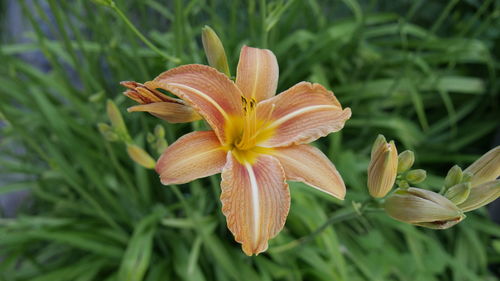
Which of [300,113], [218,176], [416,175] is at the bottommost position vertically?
[218,176]

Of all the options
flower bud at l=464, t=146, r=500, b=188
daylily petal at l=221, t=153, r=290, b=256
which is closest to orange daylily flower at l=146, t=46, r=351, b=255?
daylily petal at l=221, t=153, r=290, b=256

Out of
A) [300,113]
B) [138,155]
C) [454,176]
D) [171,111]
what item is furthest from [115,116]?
[454,176]

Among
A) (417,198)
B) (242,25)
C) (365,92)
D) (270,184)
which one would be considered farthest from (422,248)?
(242,25)

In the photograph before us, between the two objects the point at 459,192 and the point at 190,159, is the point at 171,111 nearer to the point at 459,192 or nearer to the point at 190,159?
the point at 190,159

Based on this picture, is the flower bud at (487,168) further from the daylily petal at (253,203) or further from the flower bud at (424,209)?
the daylily petal at (253,203)

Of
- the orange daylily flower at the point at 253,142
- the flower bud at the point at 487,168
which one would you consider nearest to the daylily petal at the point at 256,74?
the orange daylily flower at the point at 253,142

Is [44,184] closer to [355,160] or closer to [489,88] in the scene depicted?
[355,160]
